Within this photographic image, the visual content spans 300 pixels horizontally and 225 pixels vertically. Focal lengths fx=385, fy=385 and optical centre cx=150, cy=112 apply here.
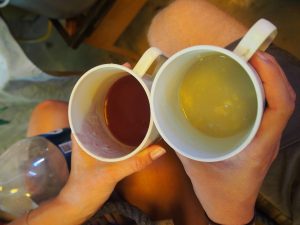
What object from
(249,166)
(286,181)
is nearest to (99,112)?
(249,166)

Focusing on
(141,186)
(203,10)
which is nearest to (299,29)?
(203,10)

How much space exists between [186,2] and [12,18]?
3.51ft

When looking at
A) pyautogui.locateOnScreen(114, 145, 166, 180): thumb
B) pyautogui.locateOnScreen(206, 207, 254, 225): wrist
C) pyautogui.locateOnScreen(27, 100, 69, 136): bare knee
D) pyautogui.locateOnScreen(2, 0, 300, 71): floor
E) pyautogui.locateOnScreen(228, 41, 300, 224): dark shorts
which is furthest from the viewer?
pyautogui.locateOnScreen(2, 0, 300, 71): floor

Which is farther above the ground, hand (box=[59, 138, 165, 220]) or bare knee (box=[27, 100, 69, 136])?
hand (box=[59, 138, 165, 220])

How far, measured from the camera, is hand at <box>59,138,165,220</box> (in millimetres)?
741

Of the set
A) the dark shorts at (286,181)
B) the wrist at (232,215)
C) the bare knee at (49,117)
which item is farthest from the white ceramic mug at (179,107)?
the bare knee at (49,117)

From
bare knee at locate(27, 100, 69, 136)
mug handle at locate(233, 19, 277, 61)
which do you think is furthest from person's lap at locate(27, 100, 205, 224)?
mug handle at locate(233, 19, 277, 61)

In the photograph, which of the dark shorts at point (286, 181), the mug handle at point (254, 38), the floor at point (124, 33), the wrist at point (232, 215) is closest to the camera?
the mug handle at point (254, 38)

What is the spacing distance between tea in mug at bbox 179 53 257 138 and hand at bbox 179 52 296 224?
0.03m

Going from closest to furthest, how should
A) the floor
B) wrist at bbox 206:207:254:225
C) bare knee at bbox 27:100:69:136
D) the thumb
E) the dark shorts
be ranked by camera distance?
1. the thumb
2. wrist at bbox 206:207:254:225
3. the dark shorts
4. bare knee at bbox 27:100:69:136
5. the floor

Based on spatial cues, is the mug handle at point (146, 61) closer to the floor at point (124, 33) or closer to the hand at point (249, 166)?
the hand at point (249, 166)

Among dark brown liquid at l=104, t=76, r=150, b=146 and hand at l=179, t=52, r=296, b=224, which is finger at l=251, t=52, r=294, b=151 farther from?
dark brown liquid at l=104, t=76, r=150, b=146

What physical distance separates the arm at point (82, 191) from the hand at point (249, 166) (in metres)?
0.14

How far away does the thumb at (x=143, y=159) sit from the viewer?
25.7 inches
